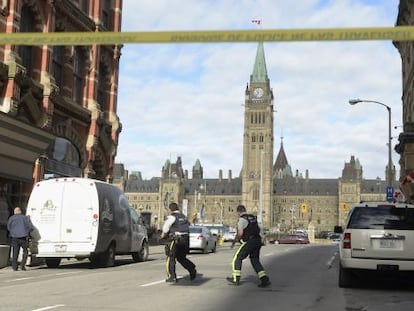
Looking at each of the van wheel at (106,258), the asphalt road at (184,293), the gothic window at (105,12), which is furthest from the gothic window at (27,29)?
the asphalt road at (184,293)

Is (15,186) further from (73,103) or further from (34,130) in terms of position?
(73,103)

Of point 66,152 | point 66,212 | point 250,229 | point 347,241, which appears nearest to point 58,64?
point 66,152

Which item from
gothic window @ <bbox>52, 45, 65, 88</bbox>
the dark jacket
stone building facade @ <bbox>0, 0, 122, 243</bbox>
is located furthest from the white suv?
gothic window @ <bbox>52, 45, 65, 88</bbox>

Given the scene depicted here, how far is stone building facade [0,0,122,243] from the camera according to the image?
2411 cm

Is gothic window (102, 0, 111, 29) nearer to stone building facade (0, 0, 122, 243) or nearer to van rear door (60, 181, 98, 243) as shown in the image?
stone building facade (0, 0, 122, 243)

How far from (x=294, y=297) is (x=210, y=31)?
5.71m

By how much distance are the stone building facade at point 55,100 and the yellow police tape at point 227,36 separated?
1503 centimetres

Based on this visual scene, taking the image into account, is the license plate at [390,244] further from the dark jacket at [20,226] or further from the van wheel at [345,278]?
the dark jacket at [20,226]

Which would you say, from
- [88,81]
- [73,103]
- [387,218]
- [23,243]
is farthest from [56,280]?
[88,81]

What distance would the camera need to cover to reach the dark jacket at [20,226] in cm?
1765

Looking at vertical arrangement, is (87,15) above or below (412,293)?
above

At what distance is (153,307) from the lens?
397 inches

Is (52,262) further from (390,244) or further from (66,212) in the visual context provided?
(390,244)

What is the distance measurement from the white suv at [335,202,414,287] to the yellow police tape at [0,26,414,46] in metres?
5.80
